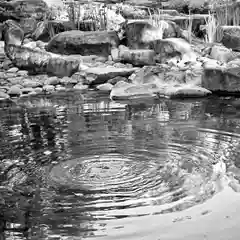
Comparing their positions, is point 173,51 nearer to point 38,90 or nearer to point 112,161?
point 38,90

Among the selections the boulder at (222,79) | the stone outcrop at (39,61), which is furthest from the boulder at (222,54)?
the stone outcrop at (39,61)

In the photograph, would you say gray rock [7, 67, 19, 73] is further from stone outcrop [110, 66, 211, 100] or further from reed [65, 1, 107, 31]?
stone outcrop [110, 66, 211, 100]

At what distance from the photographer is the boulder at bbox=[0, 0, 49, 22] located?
14.3m

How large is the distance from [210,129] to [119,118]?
1372 millimetres

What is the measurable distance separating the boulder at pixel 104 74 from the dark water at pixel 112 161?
2445mm

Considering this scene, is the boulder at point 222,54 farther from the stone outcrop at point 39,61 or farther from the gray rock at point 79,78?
the stone outcrop at point 39,61

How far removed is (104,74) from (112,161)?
5.27m

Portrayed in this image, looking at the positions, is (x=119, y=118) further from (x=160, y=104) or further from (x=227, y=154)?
(x=227, y=154)

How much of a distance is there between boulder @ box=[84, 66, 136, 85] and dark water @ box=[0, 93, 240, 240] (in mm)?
2445

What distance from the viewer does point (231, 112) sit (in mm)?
6309

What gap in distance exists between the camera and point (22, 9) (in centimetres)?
1466

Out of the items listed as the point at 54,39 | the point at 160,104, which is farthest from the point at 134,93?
the point at 54,39

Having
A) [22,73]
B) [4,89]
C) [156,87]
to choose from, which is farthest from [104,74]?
[22,73]

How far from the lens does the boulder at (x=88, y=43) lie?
35.3 ft
